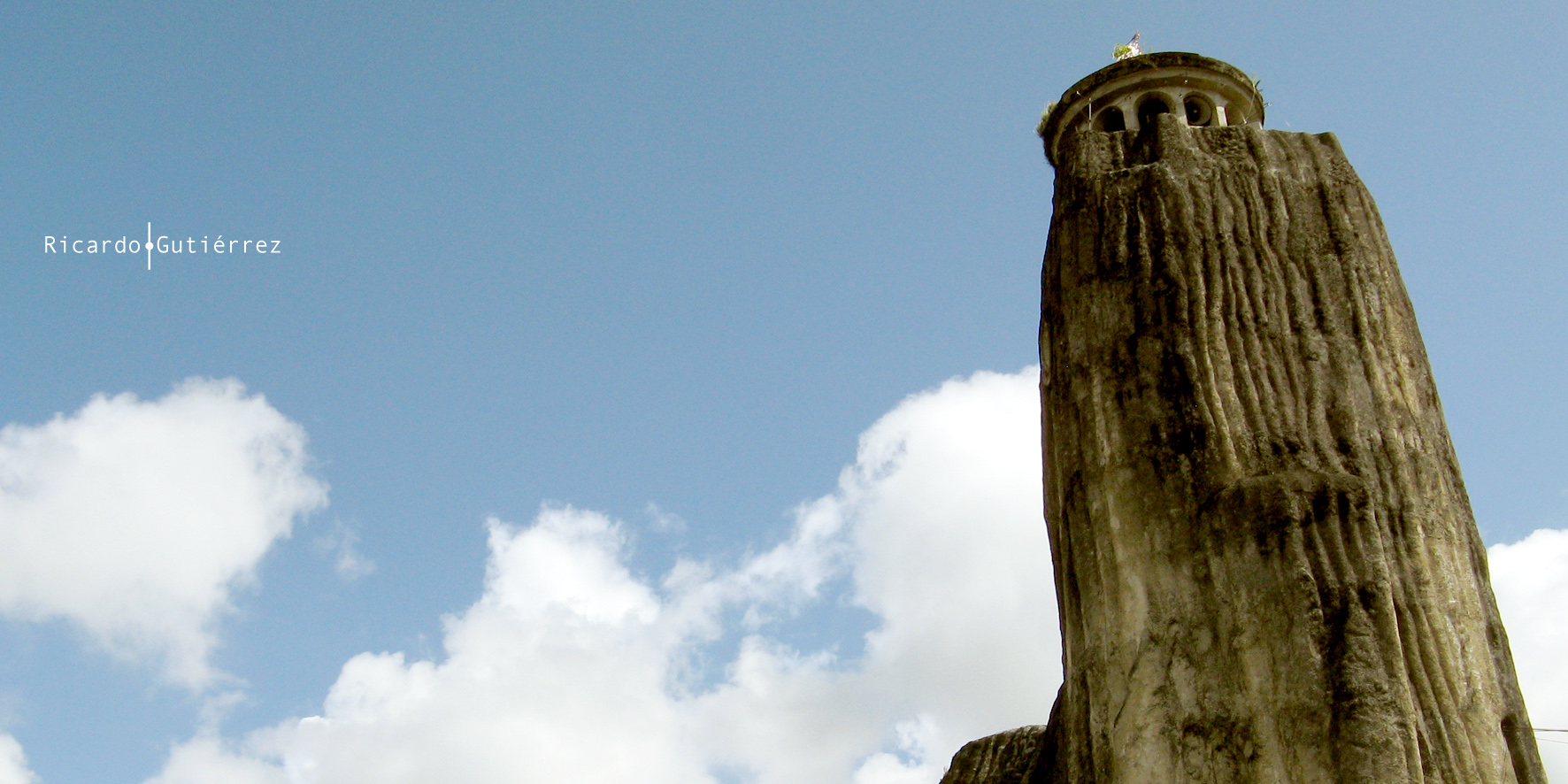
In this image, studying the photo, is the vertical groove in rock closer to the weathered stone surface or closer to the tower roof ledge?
the weathered stone surface

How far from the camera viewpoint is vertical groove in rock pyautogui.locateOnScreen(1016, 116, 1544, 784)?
5203mm

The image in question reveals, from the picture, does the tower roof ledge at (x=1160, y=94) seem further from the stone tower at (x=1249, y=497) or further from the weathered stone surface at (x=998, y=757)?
the weathered stone surface at (x=998, y=757)

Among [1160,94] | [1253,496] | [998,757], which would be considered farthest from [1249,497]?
[1160,94]

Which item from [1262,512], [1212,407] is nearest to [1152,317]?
[1212,407]

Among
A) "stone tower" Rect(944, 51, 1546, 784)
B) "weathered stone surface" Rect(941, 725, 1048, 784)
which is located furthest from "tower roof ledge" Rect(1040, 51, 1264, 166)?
"weathered stone surface" Rect(941, 725, 1048, 784)

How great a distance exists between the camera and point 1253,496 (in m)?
5.64

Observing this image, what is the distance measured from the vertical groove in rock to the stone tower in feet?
0.04

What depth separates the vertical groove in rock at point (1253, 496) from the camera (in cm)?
520

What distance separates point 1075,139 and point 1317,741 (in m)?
4.05

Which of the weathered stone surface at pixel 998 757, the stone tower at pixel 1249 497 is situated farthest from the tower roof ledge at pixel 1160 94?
the weathered stone surface at pixel 998 757

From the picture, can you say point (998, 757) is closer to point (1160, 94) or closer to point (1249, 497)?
point (1249, 497)

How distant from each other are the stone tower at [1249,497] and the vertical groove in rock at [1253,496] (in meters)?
0.01

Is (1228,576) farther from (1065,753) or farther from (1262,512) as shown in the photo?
(1065,753)

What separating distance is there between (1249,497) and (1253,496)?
2 cm
